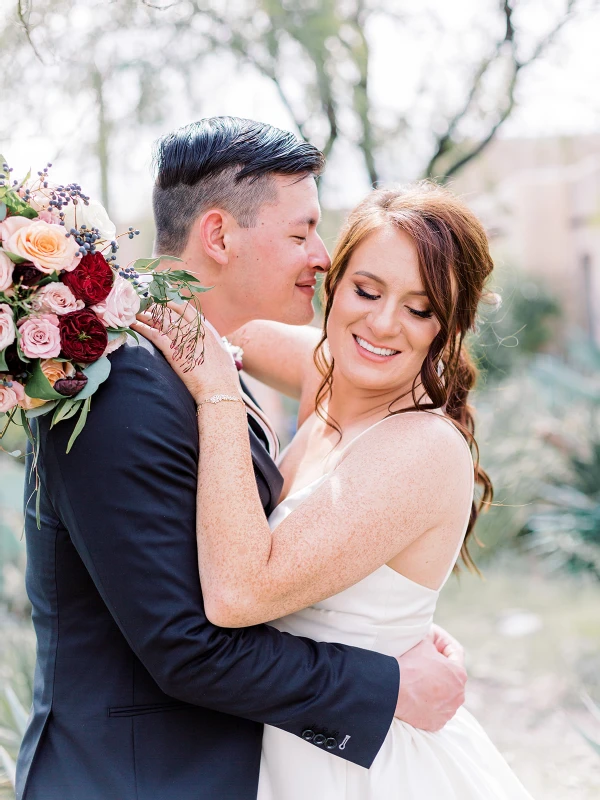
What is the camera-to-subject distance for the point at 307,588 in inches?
91.7

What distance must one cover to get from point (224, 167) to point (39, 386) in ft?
3.54

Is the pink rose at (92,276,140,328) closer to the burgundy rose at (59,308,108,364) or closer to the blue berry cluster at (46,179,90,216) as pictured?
the burgundy rose at (59,308,108,364)

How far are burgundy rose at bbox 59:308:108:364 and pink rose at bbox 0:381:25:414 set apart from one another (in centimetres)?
13

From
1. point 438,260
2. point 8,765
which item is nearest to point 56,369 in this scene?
point 438,260

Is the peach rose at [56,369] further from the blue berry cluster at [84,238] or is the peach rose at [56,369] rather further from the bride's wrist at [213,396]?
the bride's wrist at [213,396]

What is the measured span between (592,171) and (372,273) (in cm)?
2143

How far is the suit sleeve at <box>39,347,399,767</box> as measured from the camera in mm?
2154

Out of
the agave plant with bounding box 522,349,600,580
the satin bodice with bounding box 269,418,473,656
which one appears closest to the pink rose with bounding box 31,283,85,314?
the satin bodice with bounding box 269,418,473,656

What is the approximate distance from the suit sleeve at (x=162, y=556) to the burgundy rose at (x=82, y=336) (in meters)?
0.14

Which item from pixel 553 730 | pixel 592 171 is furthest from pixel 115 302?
pixel 592 171

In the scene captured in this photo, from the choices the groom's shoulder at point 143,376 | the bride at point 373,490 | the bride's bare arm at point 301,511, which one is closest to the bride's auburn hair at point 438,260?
the bride at point 373,490

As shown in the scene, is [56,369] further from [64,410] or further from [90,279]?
[90,279]

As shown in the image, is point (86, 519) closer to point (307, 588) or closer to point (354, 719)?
point (307, 588)

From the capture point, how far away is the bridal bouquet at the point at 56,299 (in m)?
2.01
